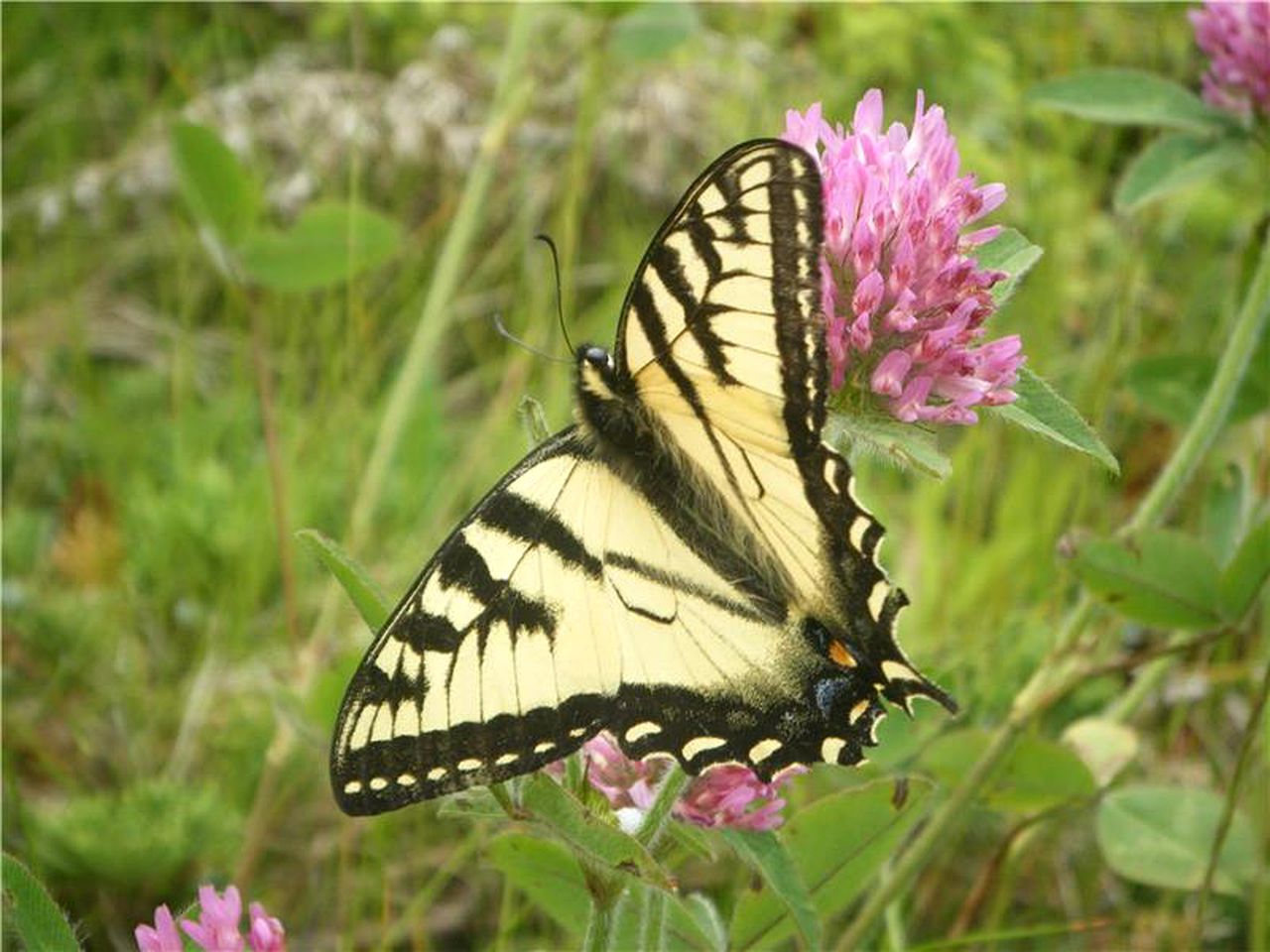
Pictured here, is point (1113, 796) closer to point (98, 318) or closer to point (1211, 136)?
point (1211, 136)

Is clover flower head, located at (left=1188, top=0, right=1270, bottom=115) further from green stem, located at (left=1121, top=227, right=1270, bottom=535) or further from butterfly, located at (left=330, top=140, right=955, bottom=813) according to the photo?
butterfly, located at (left=330, top=140, right=955, bottom=813)

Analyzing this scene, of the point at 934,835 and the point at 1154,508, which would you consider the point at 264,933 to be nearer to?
the point at 934,835

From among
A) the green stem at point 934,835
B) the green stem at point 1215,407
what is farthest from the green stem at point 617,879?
the green stem at point 1215,407

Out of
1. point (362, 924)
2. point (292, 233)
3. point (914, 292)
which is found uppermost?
point (292, 233)

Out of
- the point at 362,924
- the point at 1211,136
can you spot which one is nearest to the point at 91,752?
the point at 362,924

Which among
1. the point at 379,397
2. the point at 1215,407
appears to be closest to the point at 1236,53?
the point at 1215,407

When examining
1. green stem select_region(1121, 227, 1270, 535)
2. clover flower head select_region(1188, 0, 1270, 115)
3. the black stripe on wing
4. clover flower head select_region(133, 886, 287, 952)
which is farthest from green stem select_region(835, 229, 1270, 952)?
clover flower head select_region(133, 886, 287, 952)

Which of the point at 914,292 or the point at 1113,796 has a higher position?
the point at 914,292
